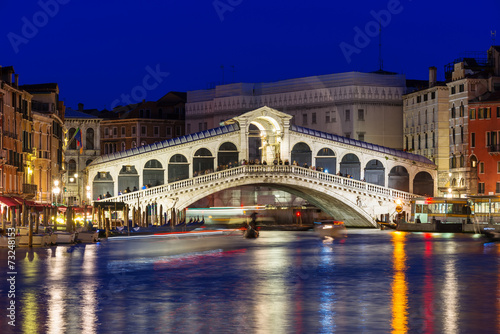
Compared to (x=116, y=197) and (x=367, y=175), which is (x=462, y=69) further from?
(x=116, y=197)

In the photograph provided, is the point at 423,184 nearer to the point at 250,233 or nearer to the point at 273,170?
the point at 273,170

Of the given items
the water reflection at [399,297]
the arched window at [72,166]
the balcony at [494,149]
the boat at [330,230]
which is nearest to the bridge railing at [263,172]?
the balcony at [494,149]

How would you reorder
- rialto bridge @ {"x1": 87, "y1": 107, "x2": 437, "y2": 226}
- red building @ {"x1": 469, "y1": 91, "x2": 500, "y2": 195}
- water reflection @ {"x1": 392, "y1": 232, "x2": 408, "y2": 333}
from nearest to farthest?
water reflection @ {"x1": 392, "y1": 232, "x2": 408, "y2": 333}, rialto bridge @ {"x1": 87, "y1": 107, "x2": 437, "y2": 226}, red building @ {"x1": 469, "y1": 91, "x2": 500, "y2": 195}

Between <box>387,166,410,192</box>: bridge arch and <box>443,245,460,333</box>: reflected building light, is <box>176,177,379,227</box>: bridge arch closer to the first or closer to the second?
<box>387,166,410,192</box>: bridge arch

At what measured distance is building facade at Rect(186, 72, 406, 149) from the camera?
283ft

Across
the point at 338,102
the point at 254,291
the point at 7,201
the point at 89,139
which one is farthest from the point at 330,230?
the point at 89,139

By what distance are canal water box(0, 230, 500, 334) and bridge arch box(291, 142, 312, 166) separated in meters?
32.4

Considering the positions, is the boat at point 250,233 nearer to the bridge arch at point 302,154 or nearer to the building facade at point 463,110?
the bridge arch at point 302,154

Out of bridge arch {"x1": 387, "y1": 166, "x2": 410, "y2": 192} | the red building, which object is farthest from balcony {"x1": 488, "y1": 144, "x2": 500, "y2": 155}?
bridge arch {"x1": 387, "y1": 166, "x2": 410, "y2": 192}

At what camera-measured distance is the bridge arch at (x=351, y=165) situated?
7444 cm

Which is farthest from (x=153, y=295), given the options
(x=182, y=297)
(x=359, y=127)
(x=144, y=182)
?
(x=359, y=127)

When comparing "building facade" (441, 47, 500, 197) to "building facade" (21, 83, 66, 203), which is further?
"building facade" (441, 47, 500, 197)

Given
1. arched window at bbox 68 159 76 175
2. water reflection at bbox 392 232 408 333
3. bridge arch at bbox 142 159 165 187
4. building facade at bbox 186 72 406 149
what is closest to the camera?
water reflection at bbox 392 232 408 333

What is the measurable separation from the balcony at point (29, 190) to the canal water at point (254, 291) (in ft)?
57.1
